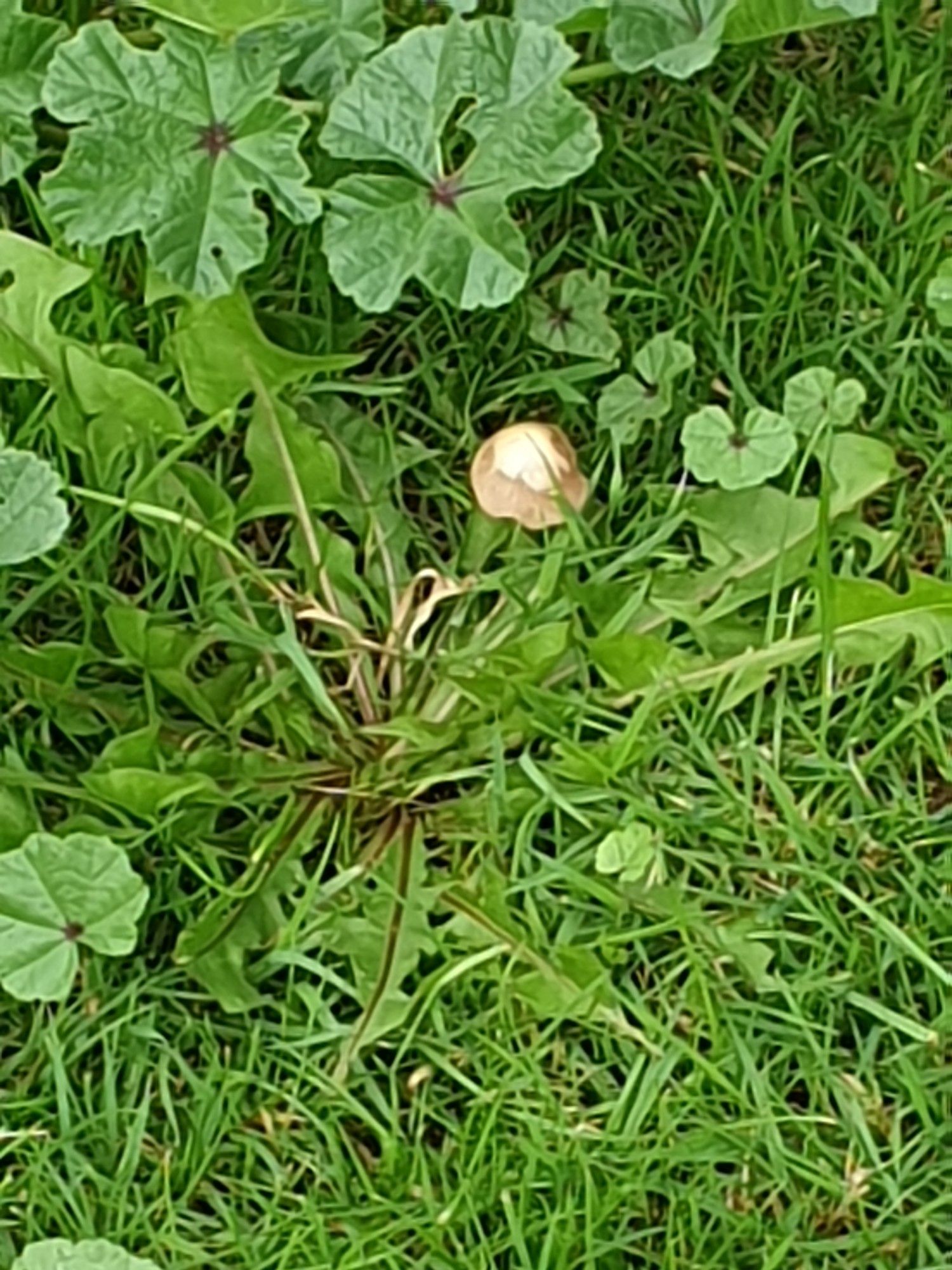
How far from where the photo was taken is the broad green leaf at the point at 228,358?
164cm

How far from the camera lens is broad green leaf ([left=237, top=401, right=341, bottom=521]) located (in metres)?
1.66

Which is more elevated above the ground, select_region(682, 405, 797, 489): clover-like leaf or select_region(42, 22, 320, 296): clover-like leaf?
select_region(42, 22, 320, 296): clover-like leaf

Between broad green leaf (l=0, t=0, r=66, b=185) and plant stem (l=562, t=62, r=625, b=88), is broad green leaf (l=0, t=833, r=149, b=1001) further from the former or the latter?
plant stem (l=562, t=62, r=625, b=88)

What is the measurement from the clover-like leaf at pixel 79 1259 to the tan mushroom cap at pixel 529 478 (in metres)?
0.68

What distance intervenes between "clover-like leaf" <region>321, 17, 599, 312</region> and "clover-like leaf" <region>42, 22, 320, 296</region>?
5 centimetres

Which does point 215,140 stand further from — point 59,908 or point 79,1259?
point 79,1259

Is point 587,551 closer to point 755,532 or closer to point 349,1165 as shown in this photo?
point 755,532

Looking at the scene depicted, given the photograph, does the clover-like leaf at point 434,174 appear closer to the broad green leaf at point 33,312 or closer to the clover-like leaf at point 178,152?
the clover-like leaf at point 178,152

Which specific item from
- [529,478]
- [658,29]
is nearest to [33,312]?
[529,478]

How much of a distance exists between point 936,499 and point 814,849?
35 centimetres

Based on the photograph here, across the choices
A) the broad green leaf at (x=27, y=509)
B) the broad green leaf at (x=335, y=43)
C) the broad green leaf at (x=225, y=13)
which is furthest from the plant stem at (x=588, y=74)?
the broad green leaf at (x=27, y=509)

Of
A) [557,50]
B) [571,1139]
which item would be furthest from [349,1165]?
[557,50]

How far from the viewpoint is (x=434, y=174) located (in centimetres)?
159

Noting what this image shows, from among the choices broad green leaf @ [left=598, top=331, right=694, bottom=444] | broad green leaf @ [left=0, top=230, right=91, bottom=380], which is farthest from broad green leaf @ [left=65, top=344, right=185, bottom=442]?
broad green leaf @ [left=598, top=331, right=694, bottom=444]
